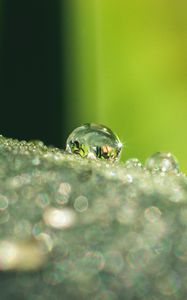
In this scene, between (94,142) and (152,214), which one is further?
(94,142)

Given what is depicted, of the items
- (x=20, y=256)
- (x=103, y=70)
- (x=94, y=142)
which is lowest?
(x=20, y=256)

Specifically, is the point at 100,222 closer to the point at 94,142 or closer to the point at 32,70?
the point at 94,142

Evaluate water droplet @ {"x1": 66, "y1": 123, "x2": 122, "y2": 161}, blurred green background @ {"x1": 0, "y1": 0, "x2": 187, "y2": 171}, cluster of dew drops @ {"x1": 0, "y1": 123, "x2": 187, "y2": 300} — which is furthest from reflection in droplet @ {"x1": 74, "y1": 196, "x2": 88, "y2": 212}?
blurred green background @ {"x1": 0, "y1": 0, "x2": 187, "y2": 171}

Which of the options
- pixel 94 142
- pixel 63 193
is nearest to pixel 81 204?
pixel 63 193

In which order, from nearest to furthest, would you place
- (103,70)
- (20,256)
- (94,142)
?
1. (20,256)
2. (94,142)
3. (103,70)

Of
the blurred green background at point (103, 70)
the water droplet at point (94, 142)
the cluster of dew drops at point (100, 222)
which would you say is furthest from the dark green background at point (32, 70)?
the cluster of dew drops at point (100, 222)

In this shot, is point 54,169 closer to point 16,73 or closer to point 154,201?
point 154,201

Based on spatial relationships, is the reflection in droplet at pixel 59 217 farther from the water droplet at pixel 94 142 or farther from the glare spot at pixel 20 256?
the water droplet at pixel 94 142
